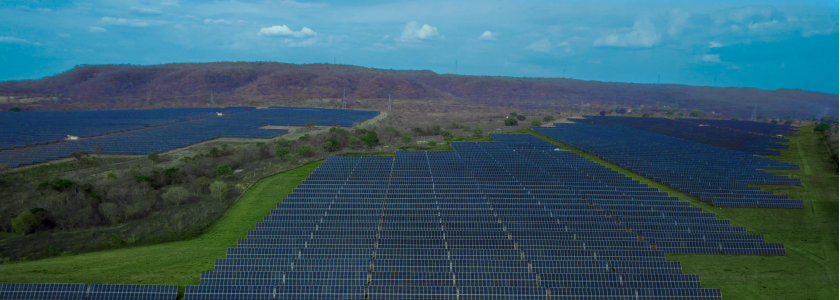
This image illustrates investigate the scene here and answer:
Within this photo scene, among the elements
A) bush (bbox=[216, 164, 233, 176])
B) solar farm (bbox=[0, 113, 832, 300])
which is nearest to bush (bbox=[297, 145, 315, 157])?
solar farm (bbox=[0, 113, 832, 300])

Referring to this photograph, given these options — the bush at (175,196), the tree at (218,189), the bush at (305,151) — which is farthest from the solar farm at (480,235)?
the bush at (175,196)

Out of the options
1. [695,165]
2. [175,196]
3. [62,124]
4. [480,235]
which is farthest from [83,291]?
[62,124]

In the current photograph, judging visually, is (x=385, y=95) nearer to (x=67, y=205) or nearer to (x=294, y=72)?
(x=294, y=72)

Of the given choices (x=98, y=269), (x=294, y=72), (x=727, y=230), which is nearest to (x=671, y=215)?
(x=727, y=230)

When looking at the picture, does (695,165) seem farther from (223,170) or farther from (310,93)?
(310,93)

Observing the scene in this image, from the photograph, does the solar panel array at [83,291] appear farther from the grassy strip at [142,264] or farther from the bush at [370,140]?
the bush at [370,140]

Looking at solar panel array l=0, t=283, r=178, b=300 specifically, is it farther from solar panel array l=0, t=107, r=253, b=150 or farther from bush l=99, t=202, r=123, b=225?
solar panel array l=0, t=107, r=253, b=150
